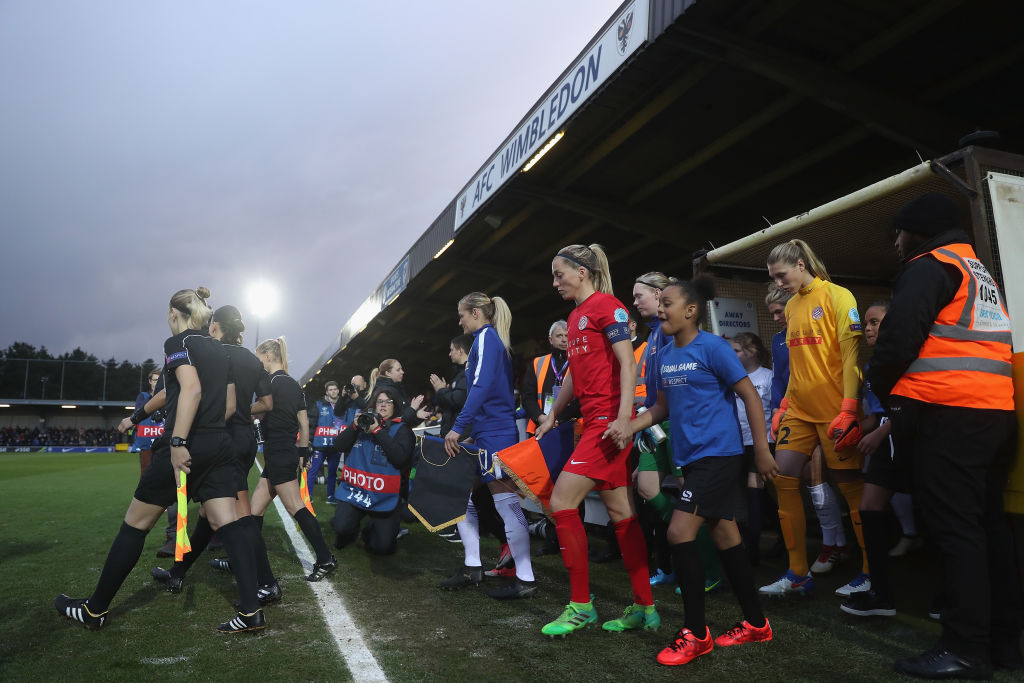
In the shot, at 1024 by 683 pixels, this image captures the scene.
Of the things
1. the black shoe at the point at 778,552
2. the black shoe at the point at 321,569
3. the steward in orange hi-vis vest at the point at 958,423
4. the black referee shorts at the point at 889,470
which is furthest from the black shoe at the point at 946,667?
the black shoe at the point at 321,569

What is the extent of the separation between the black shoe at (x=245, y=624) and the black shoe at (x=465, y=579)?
1.29 metres

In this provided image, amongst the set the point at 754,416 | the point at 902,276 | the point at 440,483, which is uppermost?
the point at 902,276

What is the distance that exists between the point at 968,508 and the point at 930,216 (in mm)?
1254

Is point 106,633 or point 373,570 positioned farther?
point 373,570

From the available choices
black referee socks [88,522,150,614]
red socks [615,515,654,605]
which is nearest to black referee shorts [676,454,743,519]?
red socks [615,515,654,605]

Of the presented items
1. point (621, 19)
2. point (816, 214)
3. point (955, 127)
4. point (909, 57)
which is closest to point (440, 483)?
point (816, 214)

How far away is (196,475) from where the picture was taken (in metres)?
3.57

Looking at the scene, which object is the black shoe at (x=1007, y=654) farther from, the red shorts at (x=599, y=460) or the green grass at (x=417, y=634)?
the red shorts at (x=599, y=460)

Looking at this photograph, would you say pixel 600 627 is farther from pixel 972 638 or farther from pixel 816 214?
pixel 816 214

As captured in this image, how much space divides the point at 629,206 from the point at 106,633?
313 inches

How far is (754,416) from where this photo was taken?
9.82 ft

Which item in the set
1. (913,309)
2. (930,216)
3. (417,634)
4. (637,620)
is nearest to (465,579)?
(417,634)

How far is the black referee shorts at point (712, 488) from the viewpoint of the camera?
2928 millimetres

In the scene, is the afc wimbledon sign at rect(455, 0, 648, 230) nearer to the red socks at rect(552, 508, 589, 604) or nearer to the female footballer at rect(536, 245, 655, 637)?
the female footballer at rect(536, 245, 655, 637)
